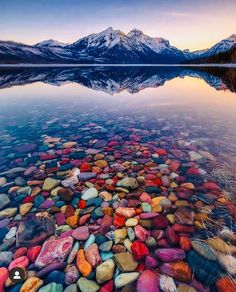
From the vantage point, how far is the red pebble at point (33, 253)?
11.9 feet

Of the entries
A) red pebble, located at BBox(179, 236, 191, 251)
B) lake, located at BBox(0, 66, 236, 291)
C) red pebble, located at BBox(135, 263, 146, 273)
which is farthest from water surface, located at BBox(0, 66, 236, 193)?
red pebble, located at BBox(135, 263, 146, 273)

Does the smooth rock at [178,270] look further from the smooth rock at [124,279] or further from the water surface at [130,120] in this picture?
the water surface at [130,120]

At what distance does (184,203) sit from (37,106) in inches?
554

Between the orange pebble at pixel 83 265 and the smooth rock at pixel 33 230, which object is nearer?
the orange pebble at pixel 83 265

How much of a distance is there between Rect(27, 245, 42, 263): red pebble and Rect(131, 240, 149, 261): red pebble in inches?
61.5

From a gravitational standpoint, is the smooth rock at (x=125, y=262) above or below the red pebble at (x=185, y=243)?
above

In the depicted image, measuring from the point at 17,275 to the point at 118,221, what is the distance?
1900 millimetres

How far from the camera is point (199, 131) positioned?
34.3 ft

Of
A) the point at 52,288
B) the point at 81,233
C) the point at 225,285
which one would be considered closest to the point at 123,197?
the point at 81,233

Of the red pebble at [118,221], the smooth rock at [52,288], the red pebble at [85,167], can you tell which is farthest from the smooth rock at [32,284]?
the red pebble at [85,167]

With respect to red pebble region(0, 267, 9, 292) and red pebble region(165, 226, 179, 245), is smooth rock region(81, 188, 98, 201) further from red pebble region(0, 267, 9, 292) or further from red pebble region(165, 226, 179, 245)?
red pebble region(0, 267, 9, 292)

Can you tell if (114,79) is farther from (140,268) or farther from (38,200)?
(140,268)

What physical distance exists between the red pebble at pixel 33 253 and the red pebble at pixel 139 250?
5.13ft

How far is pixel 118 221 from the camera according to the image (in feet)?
14.6
